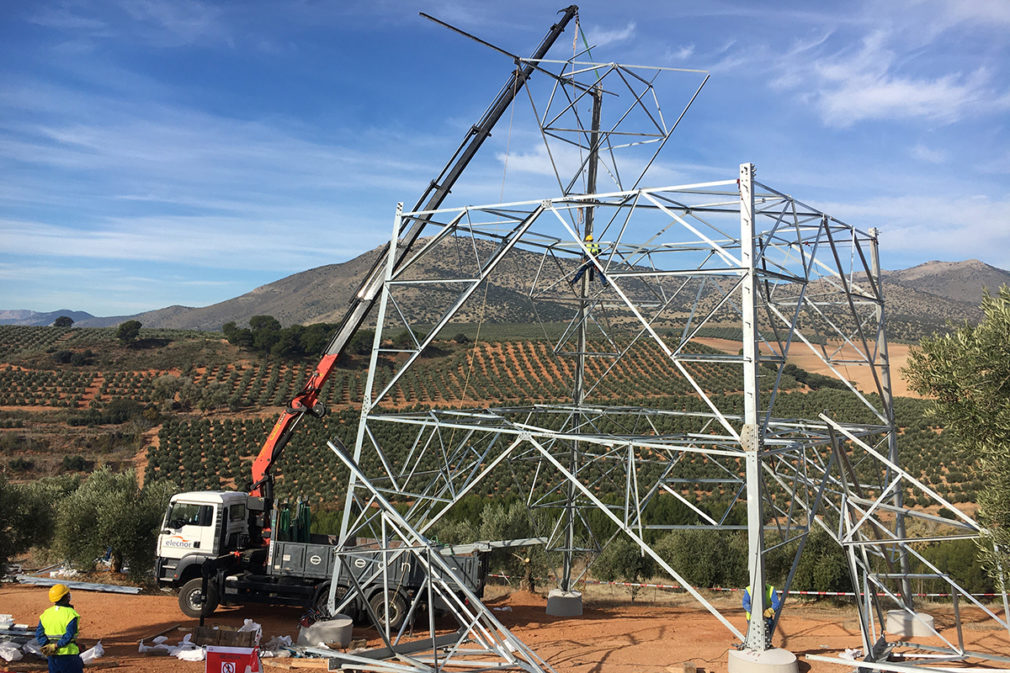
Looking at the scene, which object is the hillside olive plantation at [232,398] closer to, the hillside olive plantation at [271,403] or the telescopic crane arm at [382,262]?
the hillside olive plantation at [271,403]

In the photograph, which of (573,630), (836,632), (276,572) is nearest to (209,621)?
(276,572)

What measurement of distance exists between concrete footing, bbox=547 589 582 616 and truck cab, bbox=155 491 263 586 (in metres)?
7.87

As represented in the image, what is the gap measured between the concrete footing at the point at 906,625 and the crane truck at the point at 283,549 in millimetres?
8340

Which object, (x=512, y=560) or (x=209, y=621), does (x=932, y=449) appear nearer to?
(x=512, y=560)

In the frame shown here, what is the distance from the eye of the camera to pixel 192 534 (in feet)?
61.1

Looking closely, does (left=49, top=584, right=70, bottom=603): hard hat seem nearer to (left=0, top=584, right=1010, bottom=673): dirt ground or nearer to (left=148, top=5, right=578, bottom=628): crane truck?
(left=0, top=584, right=1010, bottom=673): dirt ground

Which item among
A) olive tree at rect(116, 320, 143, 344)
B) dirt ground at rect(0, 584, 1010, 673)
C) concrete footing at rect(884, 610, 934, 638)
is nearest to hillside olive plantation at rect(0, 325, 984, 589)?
olive tree at rect(116, 320, 143, 344)

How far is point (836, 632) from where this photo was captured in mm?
16812

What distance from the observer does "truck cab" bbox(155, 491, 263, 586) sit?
18344 mm

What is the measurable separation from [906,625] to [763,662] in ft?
20.2

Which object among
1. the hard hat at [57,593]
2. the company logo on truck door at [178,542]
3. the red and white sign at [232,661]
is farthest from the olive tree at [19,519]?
the red and white sign at [232,661]

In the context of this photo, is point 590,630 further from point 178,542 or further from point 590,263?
point 178,542

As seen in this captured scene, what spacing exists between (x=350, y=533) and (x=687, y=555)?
1302 centimetres

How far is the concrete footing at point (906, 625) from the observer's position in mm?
15070
